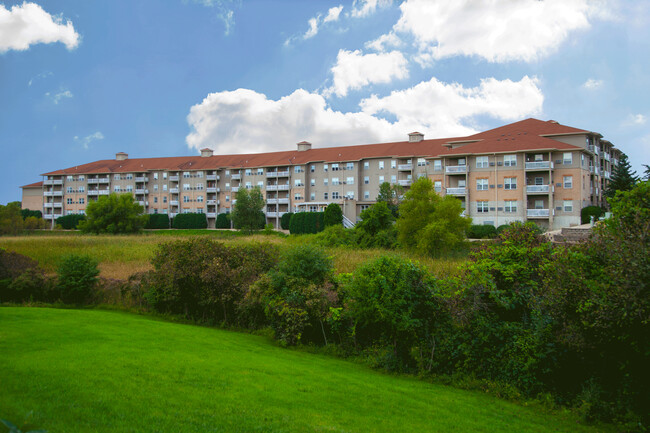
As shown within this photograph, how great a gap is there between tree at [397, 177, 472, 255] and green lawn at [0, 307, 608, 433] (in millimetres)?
20367

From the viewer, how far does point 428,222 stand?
34.8 meters

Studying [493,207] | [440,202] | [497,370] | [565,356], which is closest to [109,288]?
[497,370]

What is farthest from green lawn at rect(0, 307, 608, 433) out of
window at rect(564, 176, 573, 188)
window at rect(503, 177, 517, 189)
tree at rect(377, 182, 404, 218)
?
window at rect(564, 176, 573, 188)

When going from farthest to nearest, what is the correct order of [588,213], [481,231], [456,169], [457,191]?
[456,169] < [457,191] < [588,213] < [481,231]

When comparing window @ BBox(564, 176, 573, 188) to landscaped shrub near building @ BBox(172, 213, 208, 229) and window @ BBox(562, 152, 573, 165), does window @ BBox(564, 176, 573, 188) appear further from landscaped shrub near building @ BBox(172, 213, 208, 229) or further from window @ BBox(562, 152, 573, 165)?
landscaped shrub near building @ BBox(172, 213, 208, 229)

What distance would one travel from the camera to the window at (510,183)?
50.5m

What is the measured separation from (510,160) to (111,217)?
51323 millimetres

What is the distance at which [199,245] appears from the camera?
21203 millimetres

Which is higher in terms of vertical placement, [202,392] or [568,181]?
[568,181]

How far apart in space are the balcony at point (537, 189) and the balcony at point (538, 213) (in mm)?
1985

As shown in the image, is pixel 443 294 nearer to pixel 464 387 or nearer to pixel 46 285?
pixel 464 387

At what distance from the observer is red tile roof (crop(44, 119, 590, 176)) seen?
51812mm

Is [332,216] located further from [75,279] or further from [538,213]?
[75,279]

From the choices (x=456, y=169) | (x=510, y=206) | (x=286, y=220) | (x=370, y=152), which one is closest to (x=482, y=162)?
(x=456, y=169)
